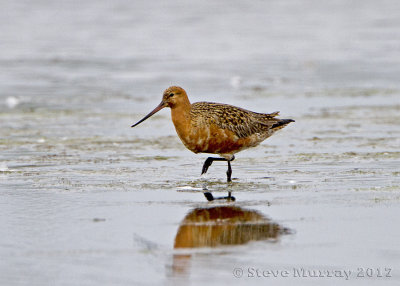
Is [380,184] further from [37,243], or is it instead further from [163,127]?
[163,127]

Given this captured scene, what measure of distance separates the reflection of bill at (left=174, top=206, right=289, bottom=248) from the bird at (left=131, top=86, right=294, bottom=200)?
158 centimetres

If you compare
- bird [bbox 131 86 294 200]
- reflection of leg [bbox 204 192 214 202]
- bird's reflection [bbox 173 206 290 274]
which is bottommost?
bird's reflection [bbox 173 206 290 274]

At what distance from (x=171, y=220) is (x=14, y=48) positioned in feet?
55.1

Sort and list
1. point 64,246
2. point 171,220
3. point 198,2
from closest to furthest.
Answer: point 64,246
point 171,220
point 198,2

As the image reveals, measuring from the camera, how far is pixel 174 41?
79.8 ft

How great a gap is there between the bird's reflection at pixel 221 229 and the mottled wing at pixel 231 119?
1865 mm

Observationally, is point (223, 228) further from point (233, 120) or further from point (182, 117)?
point (233, 120)

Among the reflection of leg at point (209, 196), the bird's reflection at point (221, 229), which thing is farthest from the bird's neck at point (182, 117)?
the bird's reflection at point (221, 229)

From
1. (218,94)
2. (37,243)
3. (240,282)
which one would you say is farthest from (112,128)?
(240,282)

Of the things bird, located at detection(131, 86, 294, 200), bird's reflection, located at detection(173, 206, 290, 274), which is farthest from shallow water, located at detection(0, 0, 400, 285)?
bird, located at detection(131, 86, 294, 200)

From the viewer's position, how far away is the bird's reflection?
619cm

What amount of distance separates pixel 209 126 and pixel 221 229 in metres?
2.50

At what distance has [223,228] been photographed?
6.60 m

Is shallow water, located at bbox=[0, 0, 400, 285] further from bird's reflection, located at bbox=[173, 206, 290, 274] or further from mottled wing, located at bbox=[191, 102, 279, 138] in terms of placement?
mottled wing, located at bbox=[191, 102, 279, 138]
